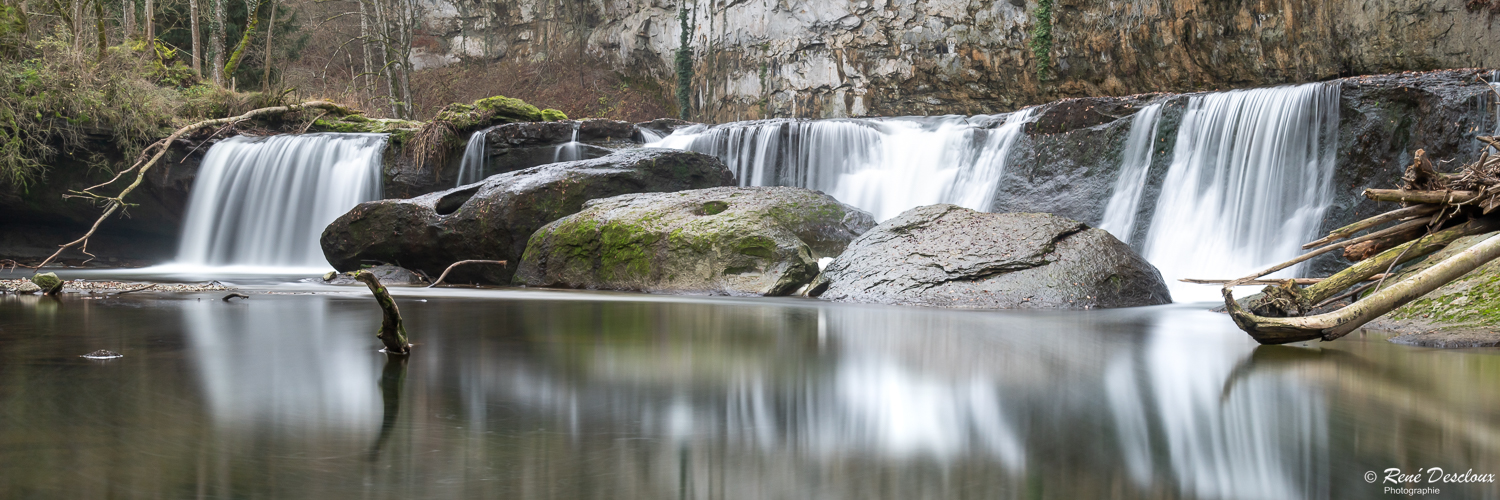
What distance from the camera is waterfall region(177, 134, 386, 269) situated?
13.5 metres

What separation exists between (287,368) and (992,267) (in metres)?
5.51

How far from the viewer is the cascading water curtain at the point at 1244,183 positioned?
934cm

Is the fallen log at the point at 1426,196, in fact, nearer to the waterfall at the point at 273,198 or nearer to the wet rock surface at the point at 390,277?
the wet rock surface at the point at 390,277

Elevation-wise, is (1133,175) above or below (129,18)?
below

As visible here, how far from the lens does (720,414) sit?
8.16 feet

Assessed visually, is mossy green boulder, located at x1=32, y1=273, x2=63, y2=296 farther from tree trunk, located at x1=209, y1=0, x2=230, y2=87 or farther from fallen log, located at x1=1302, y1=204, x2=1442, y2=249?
tree trunk, located at x1=209, y1=0, x2=230, y2=87

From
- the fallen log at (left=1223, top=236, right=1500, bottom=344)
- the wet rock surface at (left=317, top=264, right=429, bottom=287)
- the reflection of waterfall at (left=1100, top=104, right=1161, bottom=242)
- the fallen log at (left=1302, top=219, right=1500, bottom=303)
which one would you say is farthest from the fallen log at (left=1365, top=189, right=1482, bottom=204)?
the wet rock surface at (left=317, top=264, right=429, bottom=287)

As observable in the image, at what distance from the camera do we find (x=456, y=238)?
10.2m

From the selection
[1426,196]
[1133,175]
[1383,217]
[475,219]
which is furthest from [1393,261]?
[475,219]

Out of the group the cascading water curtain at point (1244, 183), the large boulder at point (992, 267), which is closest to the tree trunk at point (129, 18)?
the large boulder at point (992, 267)

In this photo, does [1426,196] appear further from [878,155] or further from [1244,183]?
[878,155]

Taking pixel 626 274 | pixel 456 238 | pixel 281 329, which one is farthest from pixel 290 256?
pixel 281 329

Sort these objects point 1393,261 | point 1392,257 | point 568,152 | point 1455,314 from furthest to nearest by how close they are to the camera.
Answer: point 568,152, point 1392,257, point 1393,261, point 1455,314

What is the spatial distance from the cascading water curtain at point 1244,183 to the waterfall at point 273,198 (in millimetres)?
11615
